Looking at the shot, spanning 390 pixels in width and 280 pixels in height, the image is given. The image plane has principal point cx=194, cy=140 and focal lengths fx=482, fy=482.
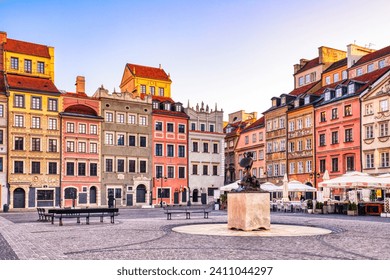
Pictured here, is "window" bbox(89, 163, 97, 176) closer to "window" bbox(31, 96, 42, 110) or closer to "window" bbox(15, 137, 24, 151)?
"window" bbox(15, 137, 24, 151)

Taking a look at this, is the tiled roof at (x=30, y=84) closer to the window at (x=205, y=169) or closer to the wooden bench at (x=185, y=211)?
the wooden bench at (x=185, y=211)

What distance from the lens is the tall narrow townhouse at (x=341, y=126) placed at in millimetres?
41037

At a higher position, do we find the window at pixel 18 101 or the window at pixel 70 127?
the window at pixel 18 101

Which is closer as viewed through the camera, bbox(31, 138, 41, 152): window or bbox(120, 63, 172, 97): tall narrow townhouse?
bbox(31, 138, 41, 152): window

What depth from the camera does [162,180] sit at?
52.4m

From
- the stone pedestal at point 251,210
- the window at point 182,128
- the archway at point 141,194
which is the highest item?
the window at point 182,128

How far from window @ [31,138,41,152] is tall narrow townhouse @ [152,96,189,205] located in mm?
12670

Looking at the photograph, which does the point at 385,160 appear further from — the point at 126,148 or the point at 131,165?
the point at 126,148

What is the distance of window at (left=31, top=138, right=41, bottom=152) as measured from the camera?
4503 centimetres

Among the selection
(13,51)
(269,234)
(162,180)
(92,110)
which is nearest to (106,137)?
(92,110)

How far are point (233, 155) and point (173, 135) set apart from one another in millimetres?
12068

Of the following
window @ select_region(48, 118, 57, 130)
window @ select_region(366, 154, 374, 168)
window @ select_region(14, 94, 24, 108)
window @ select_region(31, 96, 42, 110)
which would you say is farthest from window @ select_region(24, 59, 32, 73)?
window @ select_region(366, 154, 374, 168)

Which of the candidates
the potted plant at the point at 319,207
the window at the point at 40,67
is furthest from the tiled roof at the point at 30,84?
the potted plant at the point at 319,207

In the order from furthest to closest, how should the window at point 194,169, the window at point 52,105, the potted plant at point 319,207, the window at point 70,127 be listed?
the window at point 194,169, the window at point 70,127, the window at point 52,105, the potted plant at point 319,207
